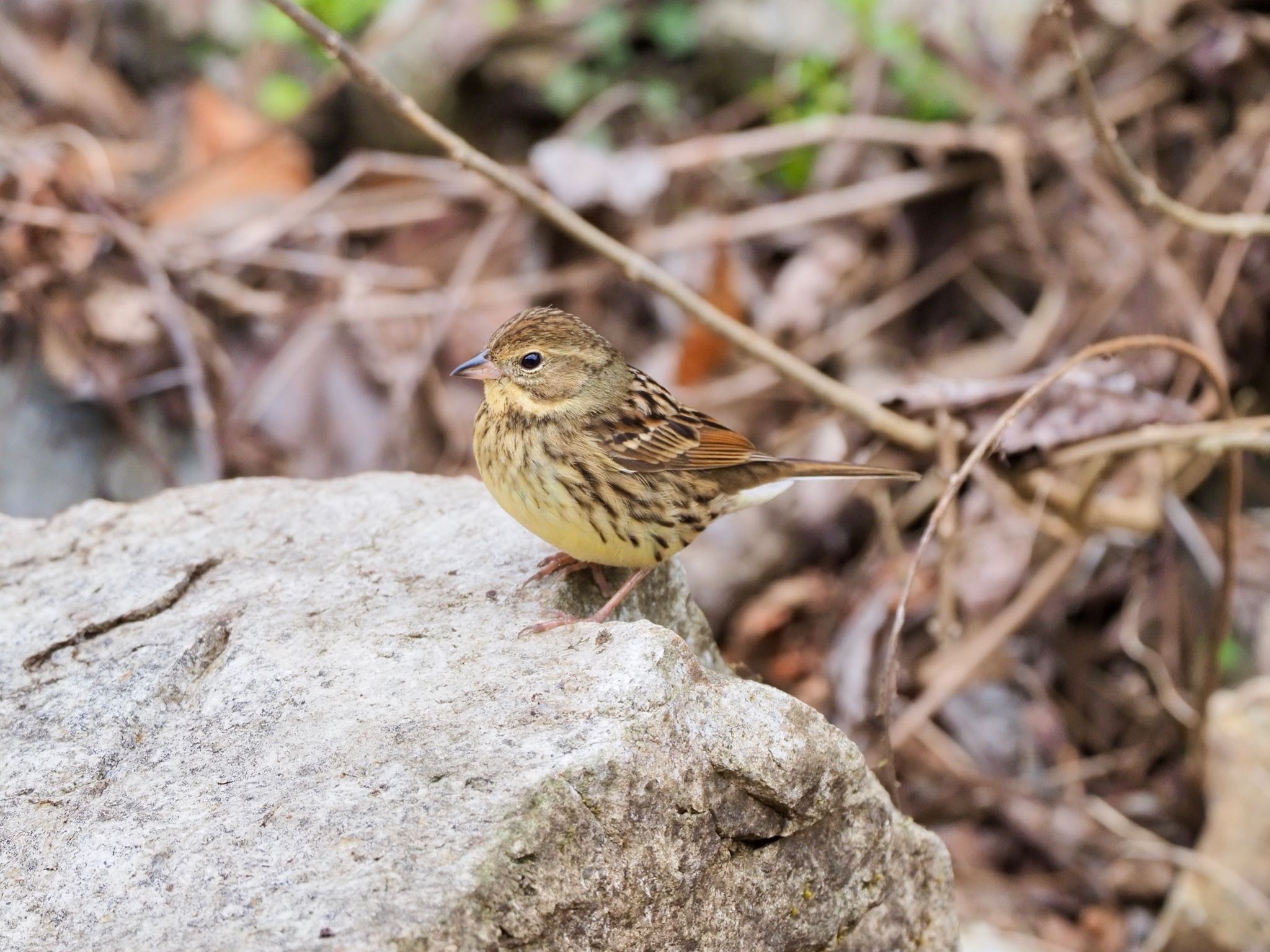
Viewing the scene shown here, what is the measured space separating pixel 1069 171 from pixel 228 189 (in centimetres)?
436

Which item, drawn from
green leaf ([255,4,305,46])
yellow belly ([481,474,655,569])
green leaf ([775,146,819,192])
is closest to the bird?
yellow belly ([481,474,655,569])

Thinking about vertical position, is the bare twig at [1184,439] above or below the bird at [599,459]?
below

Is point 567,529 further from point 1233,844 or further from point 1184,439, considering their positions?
point 1233,844

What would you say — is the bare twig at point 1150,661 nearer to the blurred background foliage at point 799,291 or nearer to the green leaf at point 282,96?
the blurred background foliage at point 799,291

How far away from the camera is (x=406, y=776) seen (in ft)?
8.02

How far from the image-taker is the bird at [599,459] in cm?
321

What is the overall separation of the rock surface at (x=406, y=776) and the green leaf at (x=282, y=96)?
16.8ft

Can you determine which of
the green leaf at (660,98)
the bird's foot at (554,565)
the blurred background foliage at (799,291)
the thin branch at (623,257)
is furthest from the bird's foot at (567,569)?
the green leaf at (660,98)

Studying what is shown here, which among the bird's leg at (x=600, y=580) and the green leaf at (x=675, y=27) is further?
the green leaf at (x=675, y=27)

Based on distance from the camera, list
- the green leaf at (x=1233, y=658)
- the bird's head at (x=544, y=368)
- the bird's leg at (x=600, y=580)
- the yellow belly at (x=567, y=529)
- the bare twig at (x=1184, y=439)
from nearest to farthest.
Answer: the yellow belly at (x=567, y=529) < the bird's leg at (x=600, y=580) < the bird's head at (x=544, y=368) < the bare twig at (x=1184, y=439) < the green leaf at (x=1233, y=658)

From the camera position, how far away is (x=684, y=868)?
2.54m

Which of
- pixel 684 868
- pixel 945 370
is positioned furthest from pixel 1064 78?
pixel 684 868

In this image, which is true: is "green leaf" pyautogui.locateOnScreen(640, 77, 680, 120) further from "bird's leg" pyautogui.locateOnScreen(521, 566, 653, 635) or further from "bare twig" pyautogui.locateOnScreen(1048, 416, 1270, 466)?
"bird's leg" pyautogui.locateOnScreen(521, 566, 653, 635)

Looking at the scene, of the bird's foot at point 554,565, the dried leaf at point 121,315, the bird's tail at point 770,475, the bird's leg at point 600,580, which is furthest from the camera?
the dried leaf at point 121,315
